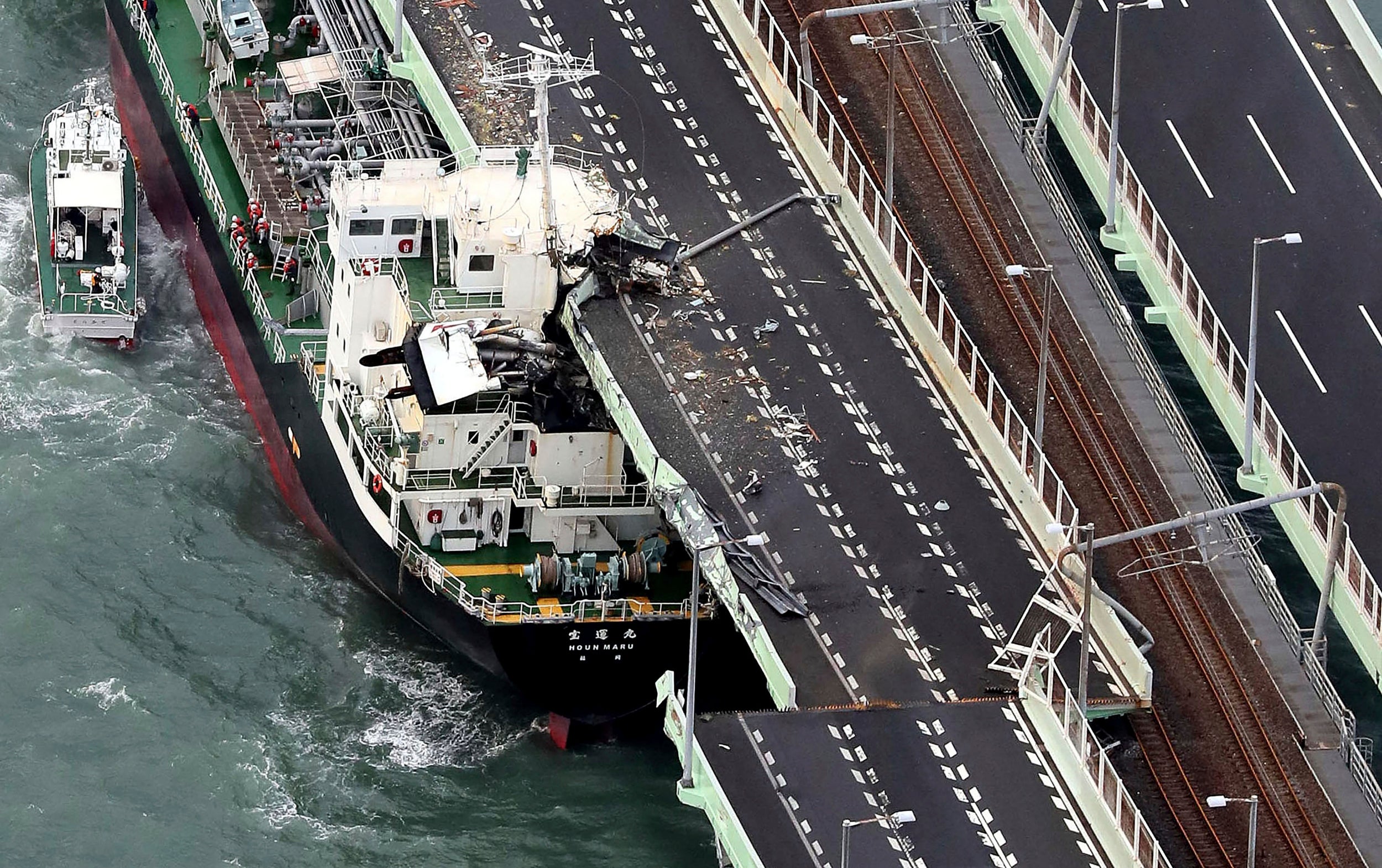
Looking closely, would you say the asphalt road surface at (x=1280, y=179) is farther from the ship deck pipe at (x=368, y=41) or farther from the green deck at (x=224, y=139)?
the green deck at (x=224, y=139)

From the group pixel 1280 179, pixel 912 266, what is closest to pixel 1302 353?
pixel 1280 179

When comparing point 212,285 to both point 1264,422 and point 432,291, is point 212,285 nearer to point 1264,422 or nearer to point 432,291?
point 432,291

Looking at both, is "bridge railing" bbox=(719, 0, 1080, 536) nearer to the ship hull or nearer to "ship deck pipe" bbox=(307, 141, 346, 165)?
the ship hull

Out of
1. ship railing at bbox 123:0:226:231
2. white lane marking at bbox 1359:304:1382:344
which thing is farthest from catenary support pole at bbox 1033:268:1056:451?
ship railing at bbox 123:0:226:231

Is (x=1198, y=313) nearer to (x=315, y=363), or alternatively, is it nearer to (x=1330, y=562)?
(x=1330, y=562)

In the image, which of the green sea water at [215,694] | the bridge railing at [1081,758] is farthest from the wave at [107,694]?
the bridge railing at [1081,758]

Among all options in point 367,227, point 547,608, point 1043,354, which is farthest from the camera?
point 367,227
